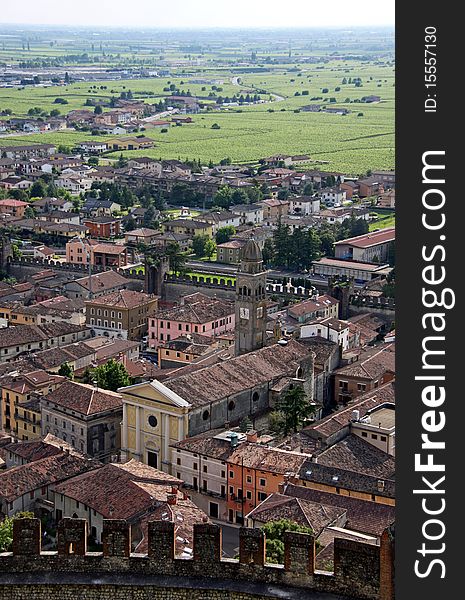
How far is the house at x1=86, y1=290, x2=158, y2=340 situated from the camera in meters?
45.4

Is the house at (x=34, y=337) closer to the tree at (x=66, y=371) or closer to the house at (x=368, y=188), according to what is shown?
the tree at (x=66, y=371)

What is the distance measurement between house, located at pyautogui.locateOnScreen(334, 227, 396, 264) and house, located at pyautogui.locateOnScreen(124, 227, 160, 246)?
1053cm

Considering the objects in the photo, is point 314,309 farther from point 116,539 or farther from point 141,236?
point 116,539

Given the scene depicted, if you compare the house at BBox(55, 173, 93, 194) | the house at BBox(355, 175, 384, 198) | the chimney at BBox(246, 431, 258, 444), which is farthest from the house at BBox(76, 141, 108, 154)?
the chimney at BBox(246, 431, 258, 444)

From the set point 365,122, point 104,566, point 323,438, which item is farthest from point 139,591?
point 365,122

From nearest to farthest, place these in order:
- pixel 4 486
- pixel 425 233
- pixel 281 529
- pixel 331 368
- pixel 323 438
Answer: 1. pixel 425 233
2. pixel 281 529
3. pixel 4 486
4. pixel 323 438
5. pixel 331 368

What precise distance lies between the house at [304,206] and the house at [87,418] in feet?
150

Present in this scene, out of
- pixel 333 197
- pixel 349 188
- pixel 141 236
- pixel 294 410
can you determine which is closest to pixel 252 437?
pixel 294 410

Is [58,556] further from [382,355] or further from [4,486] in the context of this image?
[382,355]

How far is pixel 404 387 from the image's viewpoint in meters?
8.62

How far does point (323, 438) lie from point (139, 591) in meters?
16.2

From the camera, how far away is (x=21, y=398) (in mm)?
34062

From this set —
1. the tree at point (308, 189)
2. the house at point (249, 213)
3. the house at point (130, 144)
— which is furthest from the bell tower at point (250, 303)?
the house at point (130, 144)

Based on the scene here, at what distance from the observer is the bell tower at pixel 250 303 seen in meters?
35.8
